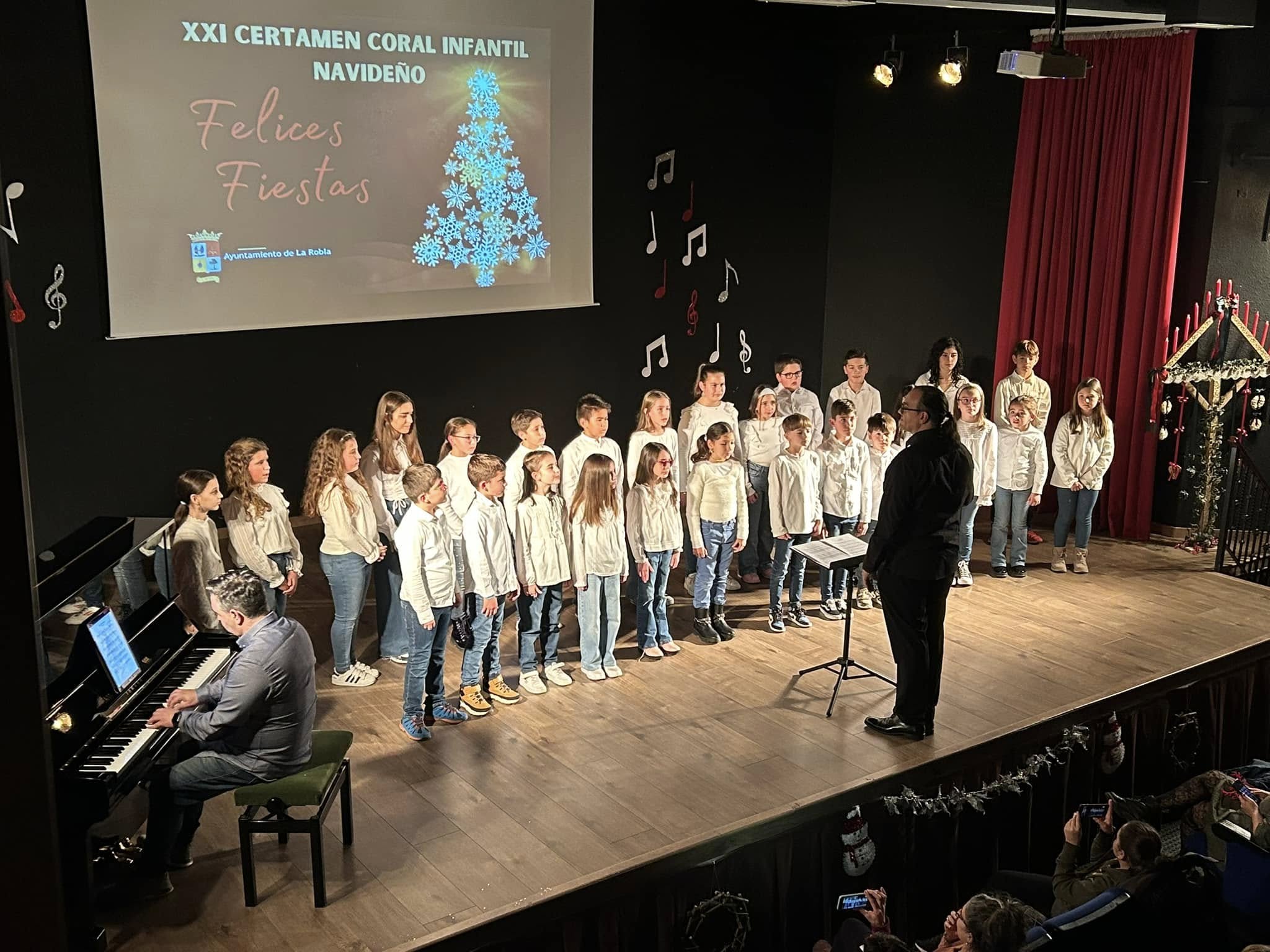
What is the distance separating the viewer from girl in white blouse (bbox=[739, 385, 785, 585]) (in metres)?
7.54

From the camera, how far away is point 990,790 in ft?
18.2

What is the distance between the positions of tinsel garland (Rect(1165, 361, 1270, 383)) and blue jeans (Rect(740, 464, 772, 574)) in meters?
2.93

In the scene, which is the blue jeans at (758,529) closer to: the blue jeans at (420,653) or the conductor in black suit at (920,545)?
the conductor in black suit at (920,545)

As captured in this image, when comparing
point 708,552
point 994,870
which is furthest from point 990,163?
point 994,870

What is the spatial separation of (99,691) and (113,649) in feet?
0.54

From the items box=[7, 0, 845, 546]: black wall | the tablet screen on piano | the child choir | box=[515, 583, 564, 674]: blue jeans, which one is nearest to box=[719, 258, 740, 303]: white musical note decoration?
box=[7, 0, 845, 546]: black wall

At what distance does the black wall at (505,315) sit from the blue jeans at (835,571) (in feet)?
5.48

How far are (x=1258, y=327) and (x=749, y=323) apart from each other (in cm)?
350

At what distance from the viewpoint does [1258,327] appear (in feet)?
29.0

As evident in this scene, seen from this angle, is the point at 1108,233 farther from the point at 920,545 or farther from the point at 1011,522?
the point at 920,545

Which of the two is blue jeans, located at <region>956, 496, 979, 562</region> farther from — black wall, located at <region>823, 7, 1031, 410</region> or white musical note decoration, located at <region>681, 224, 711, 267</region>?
white musical note decoration, located at <region>681, 224, 711, 267</region>

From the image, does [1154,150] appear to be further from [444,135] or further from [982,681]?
[444,135]

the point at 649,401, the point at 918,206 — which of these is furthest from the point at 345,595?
the point at 918,206

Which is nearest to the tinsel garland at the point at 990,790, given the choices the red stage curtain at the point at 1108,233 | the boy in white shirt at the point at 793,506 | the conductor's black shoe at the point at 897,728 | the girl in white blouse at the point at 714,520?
the conductor's black shoe at the point at 897,728
